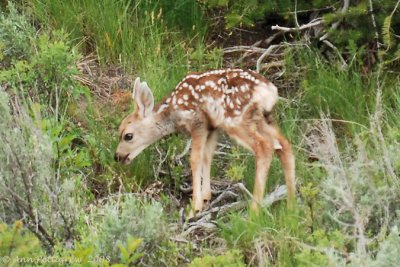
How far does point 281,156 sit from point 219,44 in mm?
2921

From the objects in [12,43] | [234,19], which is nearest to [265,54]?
[234,19]

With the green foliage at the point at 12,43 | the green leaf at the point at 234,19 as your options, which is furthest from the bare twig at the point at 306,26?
the green foliage at the point at 12,43

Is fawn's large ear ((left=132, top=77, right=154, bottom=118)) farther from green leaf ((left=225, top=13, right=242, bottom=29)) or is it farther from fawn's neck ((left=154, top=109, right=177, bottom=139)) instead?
green leaf ((left=225, top=13, right=242, bottom=29))

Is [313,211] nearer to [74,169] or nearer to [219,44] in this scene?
[74,169]

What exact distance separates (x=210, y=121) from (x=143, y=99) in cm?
66

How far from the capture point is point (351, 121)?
9969 millimetres

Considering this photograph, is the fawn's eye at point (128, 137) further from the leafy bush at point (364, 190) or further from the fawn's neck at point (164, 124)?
the leafy bush at point (364, 190)

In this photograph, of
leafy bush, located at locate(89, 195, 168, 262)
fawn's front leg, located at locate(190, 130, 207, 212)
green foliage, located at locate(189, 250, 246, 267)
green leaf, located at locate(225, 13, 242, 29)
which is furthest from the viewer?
green leaf, located at locate(225, 13, 242, 29)

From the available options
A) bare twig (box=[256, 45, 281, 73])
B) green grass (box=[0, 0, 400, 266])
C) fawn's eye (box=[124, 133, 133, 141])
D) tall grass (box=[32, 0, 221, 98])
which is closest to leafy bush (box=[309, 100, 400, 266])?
green grass (box=[0, 0, 400, 266])

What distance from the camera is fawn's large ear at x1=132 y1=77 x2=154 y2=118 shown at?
941 cm

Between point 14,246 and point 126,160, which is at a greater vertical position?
point 14,246

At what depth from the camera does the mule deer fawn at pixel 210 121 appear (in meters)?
8.98

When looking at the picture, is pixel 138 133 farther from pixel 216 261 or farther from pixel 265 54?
pixel 216 261

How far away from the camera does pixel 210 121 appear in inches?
363
